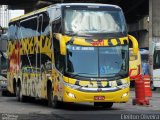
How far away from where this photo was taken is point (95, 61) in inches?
902

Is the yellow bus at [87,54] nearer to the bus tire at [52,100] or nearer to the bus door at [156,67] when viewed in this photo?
the bus tire at [52,100]

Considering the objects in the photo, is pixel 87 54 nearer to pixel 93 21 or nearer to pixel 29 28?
pixel 93 21

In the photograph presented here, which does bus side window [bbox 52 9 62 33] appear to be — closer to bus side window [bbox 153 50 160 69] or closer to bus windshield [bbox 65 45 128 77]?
bus windshield [bbox 65 45 128 77]

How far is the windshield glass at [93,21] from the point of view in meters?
23.0

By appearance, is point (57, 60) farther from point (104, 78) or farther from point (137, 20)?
point (137, 20)

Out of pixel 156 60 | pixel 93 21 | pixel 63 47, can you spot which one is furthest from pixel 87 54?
pixel 156 60

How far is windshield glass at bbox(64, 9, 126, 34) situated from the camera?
23000 millimetres

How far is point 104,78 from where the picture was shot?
22750 millimetres

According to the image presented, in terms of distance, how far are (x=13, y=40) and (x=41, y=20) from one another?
524cm

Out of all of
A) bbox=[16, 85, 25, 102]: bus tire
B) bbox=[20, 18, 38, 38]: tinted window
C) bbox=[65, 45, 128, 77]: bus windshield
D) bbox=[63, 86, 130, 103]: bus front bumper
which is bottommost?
bbox=[16, 85, 25, 102]: bus tire

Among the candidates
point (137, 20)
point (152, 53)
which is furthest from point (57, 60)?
point (137, 20)

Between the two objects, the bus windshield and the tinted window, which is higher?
the tinted window

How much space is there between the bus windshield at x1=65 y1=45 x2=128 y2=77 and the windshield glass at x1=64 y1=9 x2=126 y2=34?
68 centimetres

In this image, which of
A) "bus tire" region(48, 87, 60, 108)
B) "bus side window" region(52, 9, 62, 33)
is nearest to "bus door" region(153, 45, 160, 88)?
"bus tire" region(48, 87, 60, 108)
